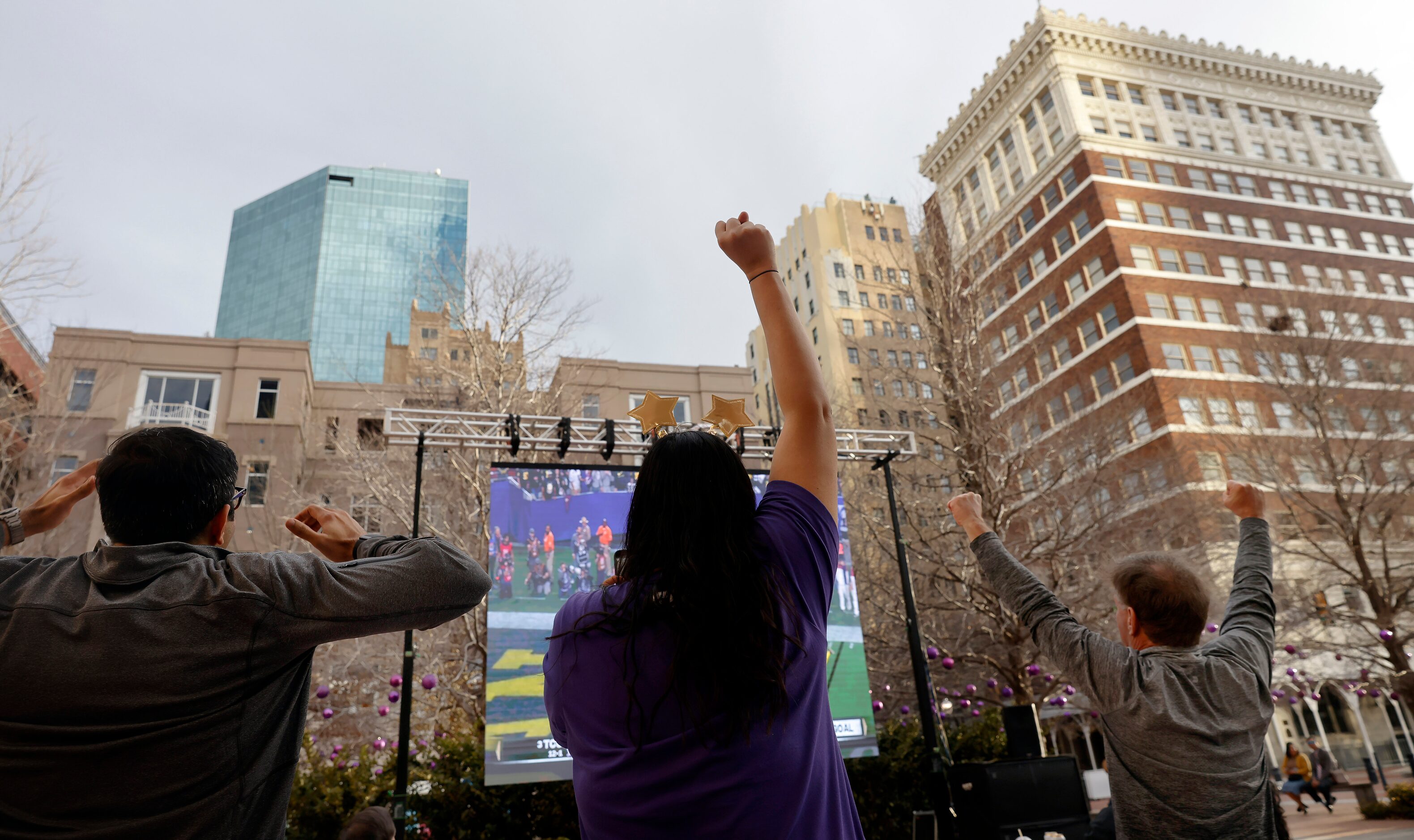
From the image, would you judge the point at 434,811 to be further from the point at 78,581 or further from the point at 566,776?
the point at 78,581

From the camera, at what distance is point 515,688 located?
25.8ft

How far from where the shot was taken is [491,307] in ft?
49.0

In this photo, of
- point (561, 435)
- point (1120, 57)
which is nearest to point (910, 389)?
point (561, 435)

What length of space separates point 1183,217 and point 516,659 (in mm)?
37318

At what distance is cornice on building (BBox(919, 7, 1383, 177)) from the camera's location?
36156 millimetres

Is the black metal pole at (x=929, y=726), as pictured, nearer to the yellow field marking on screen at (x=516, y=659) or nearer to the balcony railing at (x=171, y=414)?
the yellow field marking on screen at (x=516, y=659)

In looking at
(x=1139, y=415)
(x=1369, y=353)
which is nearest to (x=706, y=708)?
(x=1369, y=353)

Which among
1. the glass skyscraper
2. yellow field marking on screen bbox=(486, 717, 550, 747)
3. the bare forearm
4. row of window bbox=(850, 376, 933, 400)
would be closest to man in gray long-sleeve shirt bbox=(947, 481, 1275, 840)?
the bare forearm

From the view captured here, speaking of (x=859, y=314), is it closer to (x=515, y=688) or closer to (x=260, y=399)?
(x=260, y=399)

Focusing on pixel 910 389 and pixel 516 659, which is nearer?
pixel 516 659

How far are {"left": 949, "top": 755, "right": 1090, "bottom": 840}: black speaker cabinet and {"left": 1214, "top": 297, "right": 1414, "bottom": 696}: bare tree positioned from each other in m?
10.2

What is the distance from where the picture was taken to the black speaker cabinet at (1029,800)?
22.9 feet

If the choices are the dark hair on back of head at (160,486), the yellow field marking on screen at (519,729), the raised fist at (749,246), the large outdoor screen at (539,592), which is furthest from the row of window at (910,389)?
the dark hair on back of head at (160,486)

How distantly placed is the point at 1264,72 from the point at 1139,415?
24036mm
